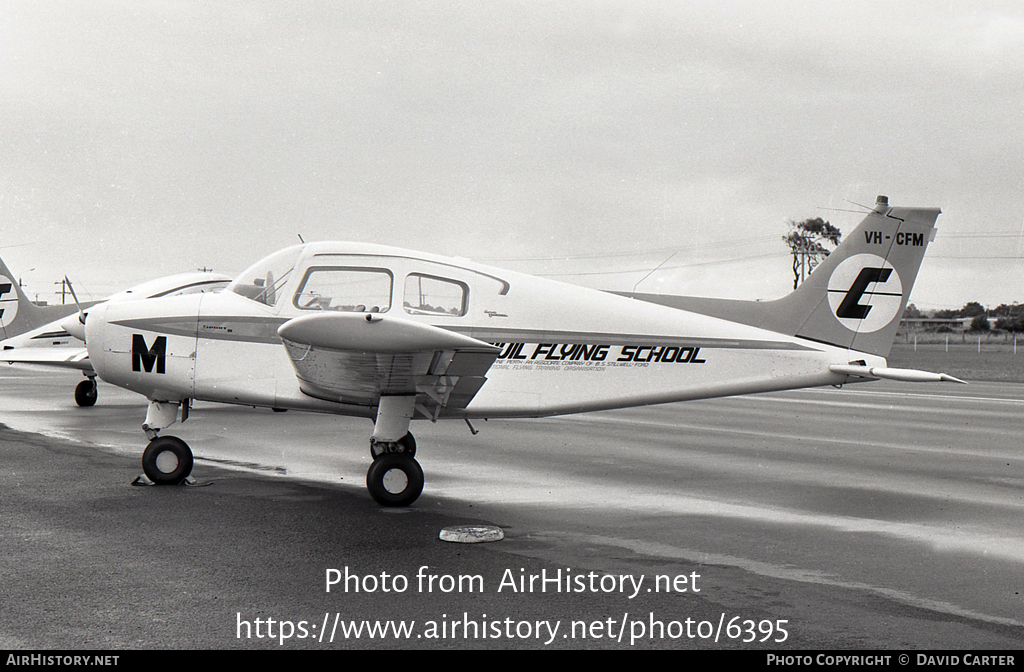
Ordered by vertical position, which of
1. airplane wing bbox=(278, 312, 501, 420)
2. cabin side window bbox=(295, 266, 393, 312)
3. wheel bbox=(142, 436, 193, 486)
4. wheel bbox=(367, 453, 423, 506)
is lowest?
wheel bbox=(142, 436, 193, 486)

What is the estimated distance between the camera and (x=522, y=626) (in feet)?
14.1

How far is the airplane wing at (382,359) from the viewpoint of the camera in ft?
20.2

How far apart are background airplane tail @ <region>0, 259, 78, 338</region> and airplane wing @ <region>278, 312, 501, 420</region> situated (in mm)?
16269

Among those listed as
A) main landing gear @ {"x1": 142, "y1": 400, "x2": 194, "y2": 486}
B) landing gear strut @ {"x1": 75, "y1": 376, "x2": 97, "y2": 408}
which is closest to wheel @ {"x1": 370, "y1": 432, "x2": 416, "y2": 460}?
main landing gear @ {"x1": 142, "y1": 400, "x2": 194, "y2": 486}

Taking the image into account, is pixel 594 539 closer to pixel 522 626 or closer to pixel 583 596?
pixel 583 596

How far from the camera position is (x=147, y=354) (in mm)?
7711

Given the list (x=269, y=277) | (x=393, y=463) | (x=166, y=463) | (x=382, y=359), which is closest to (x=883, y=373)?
(x=393, y=463)

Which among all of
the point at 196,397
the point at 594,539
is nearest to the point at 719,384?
the point at 594,539

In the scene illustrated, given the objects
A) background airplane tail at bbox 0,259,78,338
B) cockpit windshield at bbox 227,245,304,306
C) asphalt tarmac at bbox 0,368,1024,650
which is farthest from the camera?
background airplane tail at bbox 0,259,78,338

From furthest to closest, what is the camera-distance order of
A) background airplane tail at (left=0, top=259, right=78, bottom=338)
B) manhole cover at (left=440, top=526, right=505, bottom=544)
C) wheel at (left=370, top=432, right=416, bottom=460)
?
background airplane tail at (left=0, top=259, right=78, bottom=338) → wheel at (left=370, top=432, right=416, bottom=460) → manhole cover at (left=440, top=526, right=505, bottom=544)

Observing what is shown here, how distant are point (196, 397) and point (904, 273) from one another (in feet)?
25.7

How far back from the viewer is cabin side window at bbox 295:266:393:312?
758 centimetres

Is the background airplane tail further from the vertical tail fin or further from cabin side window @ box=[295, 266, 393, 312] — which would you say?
the vertical tail fin

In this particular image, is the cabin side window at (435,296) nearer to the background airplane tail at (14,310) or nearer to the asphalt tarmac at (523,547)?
the asphalt tarmac at (523,547)
